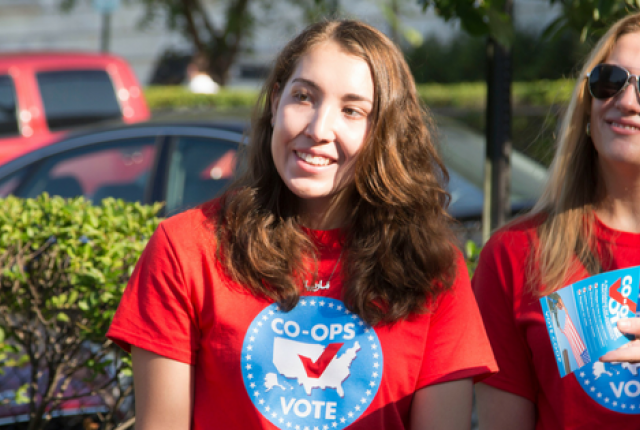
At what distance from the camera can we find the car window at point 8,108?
7863mm

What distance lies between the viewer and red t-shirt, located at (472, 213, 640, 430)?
2.03m

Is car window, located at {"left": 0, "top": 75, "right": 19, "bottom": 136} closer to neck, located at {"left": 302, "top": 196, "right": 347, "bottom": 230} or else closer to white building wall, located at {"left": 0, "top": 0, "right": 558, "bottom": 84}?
neck, located at {"left": 302, "top": 196, "right": 347, "bottom": 230}

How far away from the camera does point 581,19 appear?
10.0 feet

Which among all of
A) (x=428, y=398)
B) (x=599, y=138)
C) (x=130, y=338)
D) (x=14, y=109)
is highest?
(x=14, y=109)

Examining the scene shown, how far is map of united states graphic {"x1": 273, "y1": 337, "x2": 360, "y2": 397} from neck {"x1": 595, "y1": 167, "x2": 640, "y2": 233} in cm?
94

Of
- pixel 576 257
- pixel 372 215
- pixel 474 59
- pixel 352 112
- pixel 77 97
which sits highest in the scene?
pixel 474 59

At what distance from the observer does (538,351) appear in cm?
212

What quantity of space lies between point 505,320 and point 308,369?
0.65 m

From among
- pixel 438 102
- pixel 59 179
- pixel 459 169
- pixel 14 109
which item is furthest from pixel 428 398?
pixel 438 102

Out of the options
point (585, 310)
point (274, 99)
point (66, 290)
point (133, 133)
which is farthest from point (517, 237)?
point (133, 133)

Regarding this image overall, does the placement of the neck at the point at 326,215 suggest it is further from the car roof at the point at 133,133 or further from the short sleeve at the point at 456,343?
the car roof at the point at 133,133

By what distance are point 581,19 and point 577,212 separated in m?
1.17

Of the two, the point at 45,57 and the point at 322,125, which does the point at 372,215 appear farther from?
the point at 45,57

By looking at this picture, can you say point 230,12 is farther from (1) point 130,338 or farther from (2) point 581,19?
(1) point 130,338
